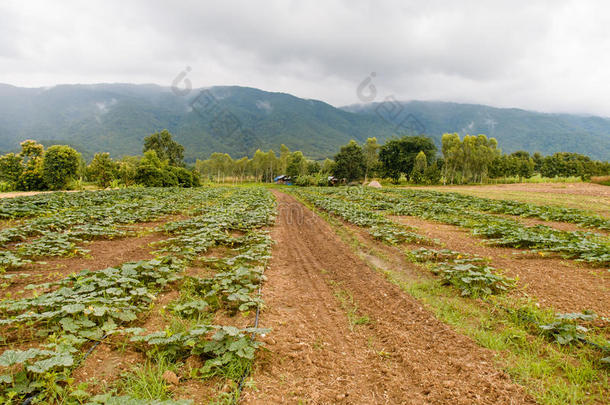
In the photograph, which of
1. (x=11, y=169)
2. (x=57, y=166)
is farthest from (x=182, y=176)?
(x=11, y=169)

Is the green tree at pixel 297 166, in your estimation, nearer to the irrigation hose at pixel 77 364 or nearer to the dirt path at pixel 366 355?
the dirt path at pixel 366 355

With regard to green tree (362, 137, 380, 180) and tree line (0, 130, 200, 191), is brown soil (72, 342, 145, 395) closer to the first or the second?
tree line (0, 130, 200, 191)

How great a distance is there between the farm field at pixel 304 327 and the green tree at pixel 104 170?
4965 cm

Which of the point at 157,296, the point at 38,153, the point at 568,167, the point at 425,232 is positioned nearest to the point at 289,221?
the point at 425,232

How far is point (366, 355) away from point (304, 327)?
3.72 feet

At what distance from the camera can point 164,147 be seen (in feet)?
228

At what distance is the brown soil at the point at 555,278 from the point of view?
515 cm

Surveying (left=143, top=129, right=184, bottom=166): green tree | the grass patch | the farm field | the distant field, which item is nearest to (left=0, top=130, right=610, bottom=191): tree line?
(left=143, top=129, right=184, bottom=166): green tree

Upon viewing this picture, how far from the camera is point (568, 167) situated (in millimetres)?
66125

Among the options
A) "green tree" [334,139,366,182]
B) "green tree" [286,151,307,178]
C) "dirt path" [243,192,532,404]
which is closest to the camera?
"dirt path" [243,192,532,404]

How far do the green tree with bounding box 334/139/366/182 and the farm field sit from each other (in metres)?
59.8

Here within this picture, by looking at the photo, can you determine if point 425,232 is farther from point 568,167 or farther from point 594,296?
point 568,167

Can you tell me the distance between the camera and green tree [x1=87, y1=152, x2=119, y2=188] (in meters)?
49.6

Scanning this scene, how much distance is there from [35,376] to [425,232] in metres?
11.9
